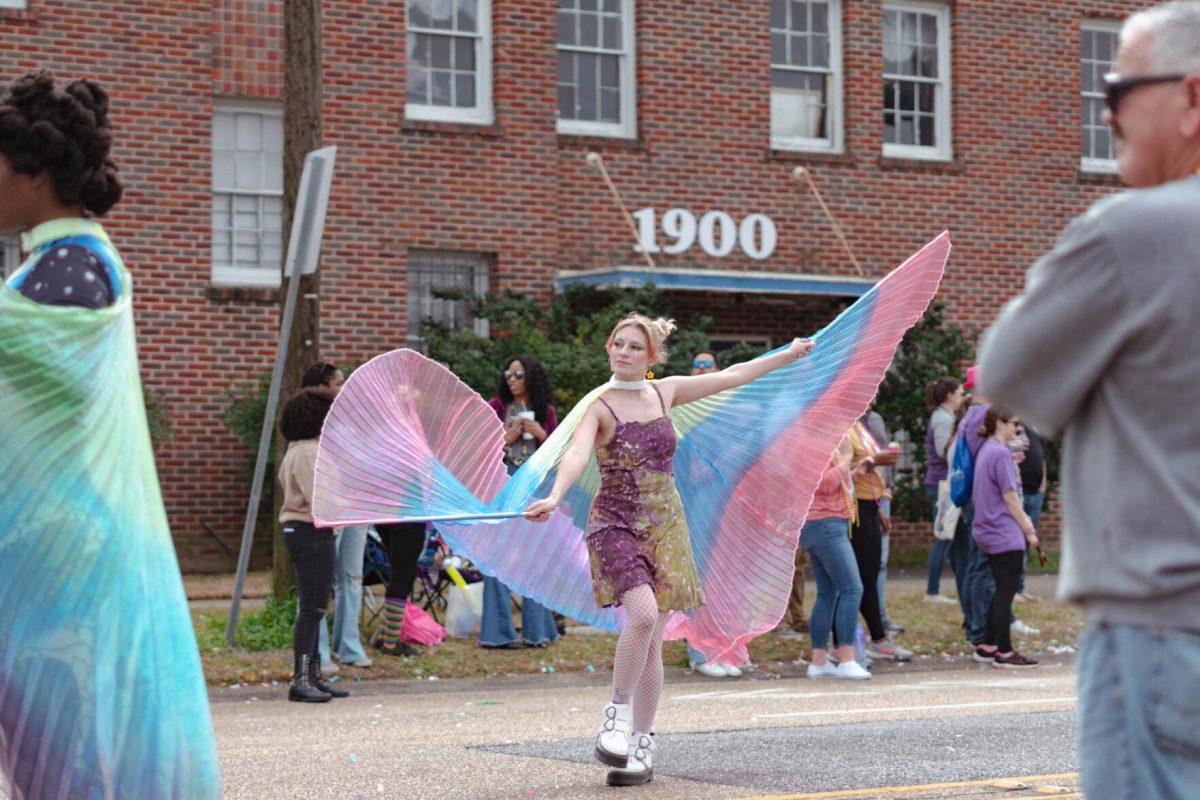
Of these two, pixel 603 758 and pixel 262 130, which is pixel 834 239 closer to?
pixel 262 130

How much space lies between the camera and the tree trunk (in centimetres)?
1287

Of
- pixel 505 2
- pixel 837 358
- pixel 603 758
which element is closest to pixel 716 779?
pixel 603 758

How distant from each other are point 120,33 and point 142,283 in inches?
99.5

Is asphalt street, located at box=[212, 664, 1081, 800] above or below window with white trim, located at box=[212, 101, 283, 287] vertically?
below

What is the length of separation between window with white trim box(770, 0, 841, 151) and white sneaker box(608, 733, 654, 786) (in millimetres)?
15078

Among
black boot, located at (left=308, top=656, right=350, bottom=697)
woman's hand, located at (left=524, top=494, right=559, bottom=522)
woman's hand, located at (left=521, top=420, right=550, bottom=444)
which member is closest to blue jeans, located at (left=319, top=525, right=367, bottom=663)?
black boot, located at (left=308, top=656, right=350, bottom=697)

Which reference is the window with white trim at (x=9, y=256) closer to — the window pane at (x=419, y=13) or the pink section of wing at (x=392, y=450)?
the window pane at (x=419, y=13)

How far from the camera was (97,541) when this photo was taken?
3695 millimetres

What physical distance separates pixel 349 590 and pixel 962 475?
4.60 m

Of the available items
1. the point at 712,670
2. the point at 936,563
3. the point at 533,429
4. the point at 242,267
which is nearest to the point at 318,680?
the point at 533,429

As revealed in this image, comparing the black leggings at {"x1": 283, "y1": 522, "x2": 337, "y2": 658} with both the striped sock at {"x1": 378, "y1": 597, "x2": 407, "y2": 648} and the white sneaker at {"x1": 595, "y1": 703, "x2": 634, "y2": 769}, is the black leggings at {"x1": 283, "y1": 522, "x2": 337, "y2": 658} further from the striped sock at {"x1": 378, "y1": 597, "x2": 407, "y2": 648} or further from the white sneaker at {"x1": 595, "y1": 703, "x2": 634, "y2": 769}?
the white sneaker at {"x1": 595, "y1": 703, "x2": 634, "y2": 769}

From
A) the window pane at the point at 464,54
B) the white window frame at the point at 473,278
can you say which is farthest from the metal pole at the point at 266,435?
the window pane at the point at 464,54

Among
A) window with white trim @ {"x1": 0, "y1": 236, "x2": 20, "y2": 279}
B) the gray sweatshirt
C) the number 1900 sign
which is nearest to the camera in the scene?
the gray sweatshirt

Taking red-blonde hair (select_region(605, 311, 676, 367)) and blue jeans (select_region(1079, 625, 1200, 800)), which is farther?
red-blonde hair (select_region(605, 311, 676, 367))
